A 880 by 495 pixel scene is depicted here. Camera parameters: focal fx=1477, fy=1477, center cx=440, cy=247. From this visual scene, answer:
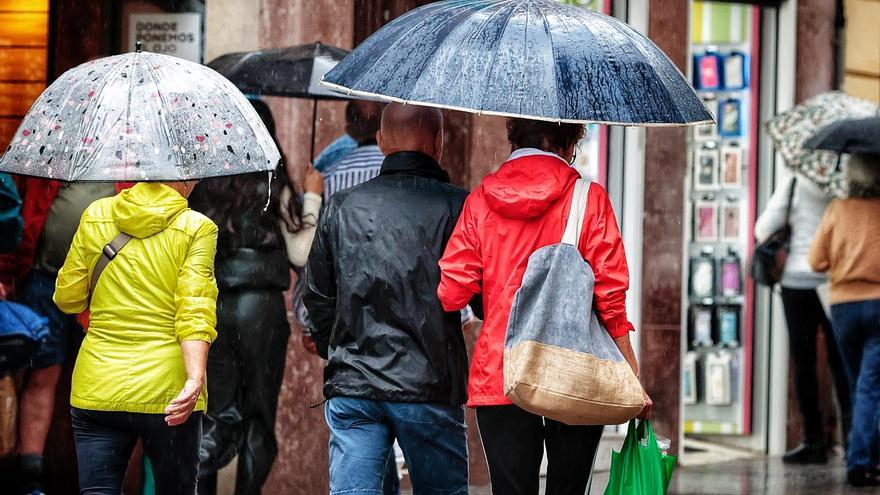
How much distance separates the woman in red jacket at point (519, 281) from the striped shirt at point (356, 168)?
231 centimetres

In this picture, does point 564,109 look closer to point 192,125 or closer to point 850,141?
point 192,125

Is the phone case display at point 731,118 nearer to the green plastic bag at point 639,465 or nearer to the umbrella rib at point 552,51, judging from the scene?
the umbrella rib at point 552,51

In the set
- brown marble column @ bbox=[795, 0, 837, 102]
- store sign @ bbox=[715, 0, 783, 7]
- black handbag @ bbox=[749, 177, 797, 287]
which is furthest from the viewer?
store sign @ bbox=[715, 0, 783, 7]

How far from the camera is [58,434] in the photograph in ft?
25.5

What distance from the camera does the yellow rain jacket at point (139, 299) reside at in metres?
4.89

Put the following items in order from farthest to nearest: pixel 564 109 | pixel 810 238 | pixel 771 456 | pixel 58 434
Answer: pixel 771 456, pixel 810 238, pixel 58 434, pixel 564 109

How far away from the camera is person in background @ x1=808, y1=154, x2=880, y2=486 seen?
8.81m

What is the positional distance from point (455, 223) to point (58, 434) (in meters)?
3.52

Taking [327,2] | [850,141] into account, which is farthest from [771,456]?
[327,2]

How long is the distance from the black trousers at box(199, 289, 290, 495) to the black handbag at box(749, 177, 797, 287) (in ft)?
12.8

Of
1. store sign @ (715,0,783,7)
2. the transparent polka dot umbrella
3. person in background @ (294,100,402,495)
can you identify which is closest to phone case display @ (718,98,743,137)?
store sign @ (715,0,783,7)

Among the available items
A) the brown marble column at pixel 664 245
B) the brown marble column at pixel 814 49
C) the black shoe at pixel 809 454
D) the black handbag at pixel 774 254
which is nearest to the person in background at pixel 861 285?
the black handbag at pixel 774 254

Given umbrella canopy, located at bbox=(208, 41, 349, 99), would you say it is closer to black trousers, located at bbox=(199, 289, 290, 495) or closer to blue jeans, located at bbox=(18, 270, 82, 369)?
black trousers, located at bbox=(199, 289, 290, 495)

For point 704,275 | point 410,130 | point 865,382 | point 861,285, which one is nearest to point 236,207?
point 410,130
